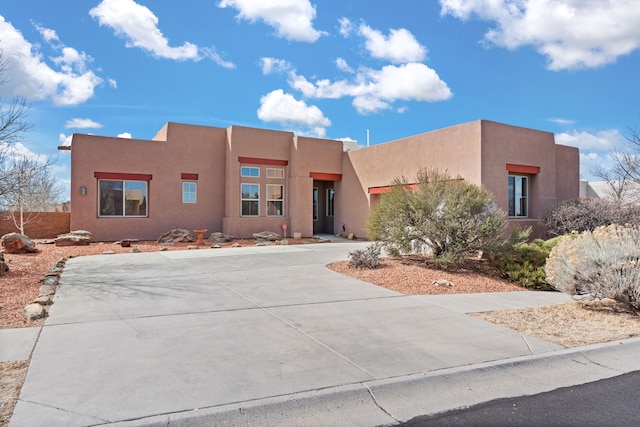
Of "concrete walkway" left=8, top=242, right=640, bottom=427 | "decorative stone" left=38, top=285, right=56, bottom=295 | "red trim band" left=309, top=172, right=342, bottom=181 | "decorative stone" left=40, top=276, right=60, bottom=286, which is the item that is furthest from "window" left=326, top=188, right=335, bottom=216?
"decorative stone" left=38, top=285, right=56, bottom=295

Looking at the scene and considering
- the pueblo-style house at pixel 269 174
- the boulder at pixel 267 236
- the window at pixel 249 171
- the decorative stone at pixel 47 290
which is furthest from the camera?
the window at pixel 249 171

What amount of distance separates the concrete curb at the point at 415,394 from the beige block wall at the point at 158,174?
1764 cm

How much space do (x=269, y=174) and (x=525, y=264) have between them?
45.2ft

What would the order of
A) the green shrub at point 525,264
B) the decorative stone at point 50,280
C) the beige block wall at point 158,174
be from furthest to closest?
the beige block wall at point 158,174, the green shrub at point 525,264, the decorative stone at point 50,280

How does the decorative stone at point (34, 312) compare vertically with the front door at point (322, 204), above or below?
below

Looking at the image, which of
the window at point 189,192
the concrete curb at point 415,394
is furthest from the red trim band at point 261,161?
the concrete curb at point 415,394

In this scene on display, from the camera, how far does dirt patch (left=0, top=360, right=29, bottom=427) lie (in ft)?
12.1

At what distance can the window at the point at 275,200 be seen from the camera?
72.8 feet

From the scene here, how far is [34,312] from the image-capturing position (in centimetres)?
673

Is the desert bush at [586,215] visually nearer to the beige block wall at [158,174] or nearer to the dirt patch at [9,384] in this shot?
the beige block wall at [158,174]

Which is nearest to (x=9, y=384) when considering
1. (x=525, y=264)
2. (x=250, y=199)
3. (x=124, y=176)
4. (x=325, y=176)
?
(x=525, y=264)

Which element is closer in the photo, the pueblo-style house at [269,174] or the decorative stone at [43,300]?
the decorative stone at [43,300]

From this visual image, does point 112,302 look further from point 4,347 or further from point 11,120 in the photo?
point 11,120

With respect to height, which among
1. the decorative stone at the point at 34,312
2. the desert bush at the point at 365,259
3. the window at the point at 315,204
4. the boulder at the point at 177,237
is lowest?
the decorative stone at the point at 34,312
